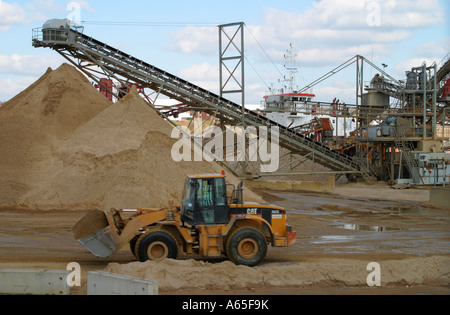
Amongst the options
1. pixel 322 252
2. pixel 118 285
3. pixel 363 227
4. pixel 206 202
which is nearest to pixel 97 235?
pixel 206 202

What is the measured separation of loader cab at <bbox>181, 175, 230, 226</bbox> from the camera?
41.7ft

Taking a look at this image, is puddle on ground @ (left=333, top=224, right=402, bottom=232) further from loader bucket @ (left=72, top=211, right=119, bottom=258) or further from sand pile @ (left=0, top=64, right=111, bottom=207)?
sand pile @ (left=0, top=64, right=111, bottom=207)

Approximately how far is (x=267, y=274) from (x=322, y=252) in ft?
13.8

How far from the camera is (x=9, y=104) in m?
27.1

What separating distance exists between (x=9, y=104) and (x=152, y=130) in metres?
8.25

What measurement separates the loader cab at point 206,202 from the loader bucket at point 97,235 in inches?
71.1

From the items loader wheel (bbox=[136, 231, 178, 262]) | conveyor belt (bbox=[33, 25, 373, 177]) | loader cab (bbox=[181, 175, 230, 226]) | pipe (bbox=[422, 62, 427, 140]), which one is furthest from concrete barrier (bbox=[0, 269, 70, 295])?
pipe (bbox=[422, 62, 427, 140])

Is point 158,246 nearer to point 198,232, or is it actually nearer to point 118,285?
point 198,232

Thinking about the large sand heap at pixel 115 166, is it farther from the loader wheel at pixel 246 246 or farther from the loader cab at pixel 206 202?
the loader wheel at pixel 246 246

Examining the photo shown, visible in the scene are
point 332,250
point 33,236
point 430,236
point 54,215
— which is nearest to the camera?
point 332,250

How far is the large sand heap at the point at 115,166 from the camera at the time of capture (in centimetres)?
2172

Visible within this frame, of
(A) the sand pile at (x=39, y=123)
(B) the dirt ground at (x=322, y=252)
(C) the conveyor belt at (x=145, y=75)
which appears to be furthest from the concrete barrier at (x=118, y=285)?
(C) the conveyor belt at (x=145, y=75)
